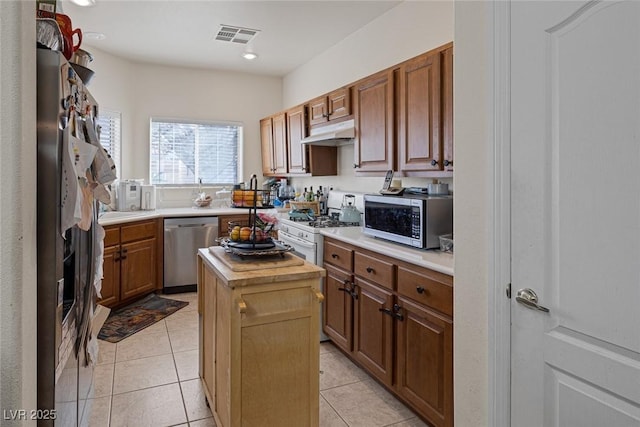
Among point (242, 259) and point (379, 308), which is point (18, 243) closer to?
point (242, 259)

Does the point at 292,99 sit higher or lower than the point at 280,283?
higher

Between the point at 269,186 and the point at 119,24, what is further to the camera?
the point at 269,186

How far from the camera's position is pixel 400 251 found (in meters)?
2.37

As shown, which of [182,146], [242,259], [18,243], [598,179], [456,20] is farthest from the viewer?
[182,146]

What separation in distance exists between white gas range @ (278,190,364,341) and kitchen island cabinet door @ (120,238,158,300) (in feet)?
5.37

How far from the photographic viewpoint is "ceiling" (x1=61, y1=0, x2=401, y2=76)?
3404 millimetres

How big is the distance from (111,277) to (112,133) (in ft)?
6.12

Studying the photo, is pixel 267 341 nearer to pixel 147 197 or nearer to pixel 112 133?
pixel 147 197

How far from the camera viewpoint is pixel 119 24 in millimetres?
3816

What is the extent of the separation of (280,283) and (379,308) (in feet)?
3.00

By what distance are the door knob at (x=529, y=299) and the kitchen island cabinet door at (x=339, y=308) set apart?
154cm

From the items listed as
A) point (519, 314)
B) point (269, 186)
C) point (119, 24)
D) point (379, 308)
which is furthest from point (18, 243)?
point (269, 186)

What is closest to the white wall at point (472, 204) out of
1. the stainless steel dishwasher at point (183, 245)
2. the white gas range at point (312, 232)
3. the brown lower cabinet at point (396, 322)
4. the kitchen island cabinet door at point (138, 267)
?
the brown lower cabinet at point (396, 322)

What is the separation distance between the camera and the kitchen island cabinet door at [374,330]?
2438 millimetres
